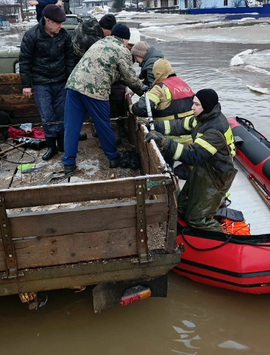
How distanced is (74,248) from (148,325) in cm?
133

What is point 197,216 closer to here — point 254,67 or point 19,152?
point 19,152

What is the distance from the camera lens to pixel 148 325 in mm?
4039

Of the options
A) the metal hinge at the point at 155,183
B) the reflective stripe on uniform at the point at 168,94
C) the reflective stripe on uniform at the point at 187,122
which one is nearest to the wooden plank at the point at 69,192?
the metal hinge at the point at 155,183

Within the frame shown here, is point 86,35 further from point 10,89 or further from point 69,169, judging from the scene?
point 69,169

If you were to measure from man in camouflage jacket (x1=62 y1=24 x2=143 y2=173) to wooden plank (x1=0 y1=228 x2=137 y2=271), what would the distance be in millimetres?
1955

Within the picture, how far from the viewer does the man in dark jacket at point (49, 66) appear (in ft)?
16.5

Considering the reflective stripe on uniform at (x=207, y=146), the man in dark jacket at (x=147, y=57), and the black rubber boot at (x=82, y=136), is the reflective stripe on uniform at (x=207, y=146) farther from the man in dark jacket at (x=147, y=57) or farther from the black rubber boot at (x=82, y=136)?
the black rubber boot at (x=82, y=136)

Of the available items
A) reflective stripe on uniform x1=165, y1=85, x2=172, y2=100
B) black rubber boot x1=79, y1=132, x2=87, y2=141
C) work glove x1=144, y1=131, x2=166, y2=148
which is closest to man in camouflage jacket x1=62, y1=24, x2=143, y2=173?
reflective stripe on uniform x1=165, y1=85, x2=172, y2=100

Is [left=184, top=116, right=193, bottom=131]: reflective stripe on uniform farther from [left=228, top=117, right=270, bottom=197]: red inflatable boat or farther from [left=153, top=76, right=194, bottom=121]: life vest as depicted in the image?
[left=228, top=117, right=270, bottom=197]: red inflatable boat

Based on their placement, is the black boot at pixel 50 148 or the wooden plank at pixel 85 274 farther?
the black boot at pixel 50 148

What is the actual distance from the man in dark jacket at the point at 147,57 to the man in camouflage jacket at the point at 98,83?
665 mm

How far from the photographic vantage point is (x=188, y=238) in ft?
14.1

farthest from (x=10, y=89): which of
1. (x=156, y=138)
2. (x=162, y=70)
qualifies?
(x=156, y=138)

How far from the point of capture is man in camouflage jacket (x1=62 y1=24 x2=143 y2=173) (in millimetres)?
4637
